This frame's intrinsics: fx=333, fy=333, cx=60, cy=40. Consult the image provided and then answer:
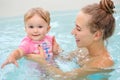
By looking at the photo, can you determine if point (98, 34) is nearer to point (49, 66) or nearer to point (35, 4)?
point (49, 66)

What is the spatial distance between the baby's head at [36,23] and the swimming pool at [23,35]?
0.26 m

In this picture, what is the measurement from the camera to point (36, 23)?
8.26 feet

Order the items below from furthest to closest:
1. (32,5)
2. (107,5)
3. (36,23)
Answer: (32,5) → (36,23) → (107,5)

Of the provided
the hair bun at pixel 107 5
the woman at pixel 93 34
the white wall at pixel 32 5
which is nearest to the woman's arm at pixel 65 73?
the woman at pixel 93 34

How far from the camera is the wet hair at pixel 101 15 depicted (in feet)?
7.37

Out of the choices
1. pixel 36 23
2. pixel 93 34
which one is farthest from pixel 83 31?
pixel 36 23

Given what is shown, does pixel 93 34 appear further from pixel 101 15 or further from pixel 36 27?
pixel 36 27

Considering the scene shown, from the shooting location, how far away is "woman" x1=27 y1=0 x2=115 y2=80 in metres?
2.26

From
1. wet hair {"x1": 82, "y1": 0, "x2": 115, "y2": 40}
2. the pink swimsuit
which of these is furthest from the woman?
the pink swimsuit

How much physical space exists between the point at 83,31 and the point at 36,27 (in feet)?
1.39

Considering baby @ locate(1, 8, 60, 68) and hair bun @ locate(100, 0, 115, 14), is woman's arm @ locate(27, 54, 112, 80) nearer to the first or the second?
baby @ locate(1, 8, 60, 68)

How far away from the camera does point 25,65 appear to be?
8.95 feet

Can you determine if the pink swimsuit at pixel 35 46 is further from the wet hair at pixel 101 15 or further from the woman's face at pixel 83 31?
the wet hair at pixel 101 15

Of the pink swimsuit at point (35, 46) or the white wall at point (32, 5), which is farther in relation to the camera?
the white wall at point (32, 5)
